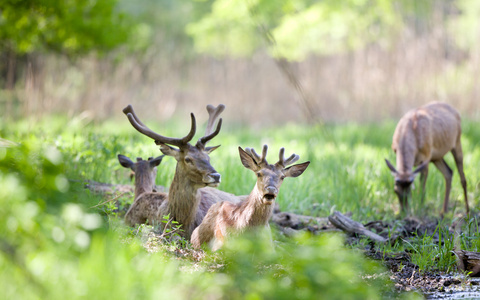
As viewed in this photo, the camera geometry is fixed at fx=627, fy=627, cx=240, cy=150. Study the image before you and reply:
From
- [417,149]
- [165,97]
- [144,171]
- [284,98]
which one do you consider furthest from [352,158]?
[284,98]

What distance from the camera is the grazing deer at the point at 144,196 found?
6031mm

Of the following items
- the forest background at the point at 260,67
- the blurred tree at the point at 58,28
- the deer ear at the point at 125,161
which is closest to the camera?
the deer ear at the point at 125,161

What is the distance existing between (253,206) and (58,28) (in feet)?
36.4

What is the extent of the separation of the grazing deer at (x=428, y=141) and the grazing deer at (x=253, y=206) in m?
3.46

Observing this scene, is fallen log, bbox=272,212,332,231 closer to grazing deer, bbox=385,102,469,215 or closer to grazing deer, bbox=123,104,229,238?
grazing deer, bbox=123,104,229,238

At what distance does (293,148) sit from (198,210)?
5246mm

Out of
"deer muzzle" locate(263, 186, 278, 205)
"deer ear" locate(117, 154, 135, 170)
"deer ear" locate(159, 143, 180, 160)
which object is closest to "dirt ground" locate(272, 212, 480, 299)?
"deer muzzle" locate(263, 186, 278, 205)

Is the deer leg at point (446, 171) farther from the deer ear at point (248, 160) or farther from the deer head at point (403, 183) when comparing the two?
the deer ear at point (248, 160)

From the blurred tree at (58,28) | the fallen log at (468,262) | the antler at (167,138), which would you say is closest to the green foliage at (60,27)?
the blurred tree at (58,28)

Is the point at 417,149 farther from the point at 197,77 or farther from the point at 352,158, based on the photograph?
the point at 197,77

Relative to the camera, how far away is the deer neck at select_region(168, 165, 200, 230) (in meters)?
5.63

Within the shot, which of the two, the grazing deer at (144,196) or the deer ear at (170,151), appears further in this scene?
the grazing deer at (144,196)

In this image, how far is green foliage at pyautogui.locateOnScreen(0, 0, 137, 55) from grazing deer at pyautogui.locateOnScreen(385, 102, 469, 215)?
8.07m

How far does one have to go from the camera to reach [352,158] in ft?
30.7
